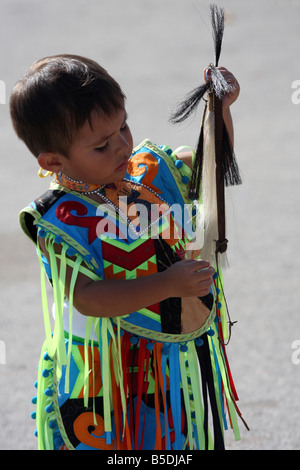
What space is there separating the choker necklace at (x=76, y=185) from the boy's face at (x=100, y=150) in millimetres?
18

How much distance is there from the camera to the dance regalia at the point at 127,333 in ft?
5.54

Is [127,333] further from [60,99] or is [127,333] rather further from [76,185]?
[60,99]

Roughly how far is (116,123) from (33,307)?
95.4 inches

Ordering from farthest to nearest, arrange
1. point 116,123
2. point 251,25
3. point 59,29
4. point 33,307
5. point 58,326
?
point 59,29 → point 251,25 → point 33,307 → point 58,326 → point 116,123

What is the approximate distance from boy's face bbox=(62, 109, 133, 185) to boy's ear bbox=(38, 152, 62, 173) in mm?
13

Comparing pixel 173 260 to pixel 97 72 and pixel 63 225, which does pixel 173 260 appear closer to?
pixel 63 225

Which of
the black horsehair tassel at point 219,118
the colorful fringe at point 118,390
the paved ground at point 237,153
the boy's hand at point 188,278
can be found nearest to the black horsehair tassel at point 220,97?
the black horsehair tassel at point 219,118

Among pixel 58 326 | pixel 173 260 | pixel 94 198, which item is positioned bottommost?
pixel 58 326

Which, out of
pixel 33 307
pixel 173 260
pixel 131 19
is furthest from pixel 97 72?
pixel 131 19

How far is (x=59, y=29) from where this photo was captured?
8641mm

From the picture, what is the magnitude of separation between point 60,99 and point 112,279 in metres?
0.42

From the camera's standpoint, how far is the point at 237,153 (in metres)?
5.52

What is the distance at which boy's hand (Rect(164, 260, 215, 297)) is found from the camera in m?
1.59

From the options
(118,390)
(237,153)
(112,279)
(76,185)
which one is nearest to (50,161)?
(76,185)
